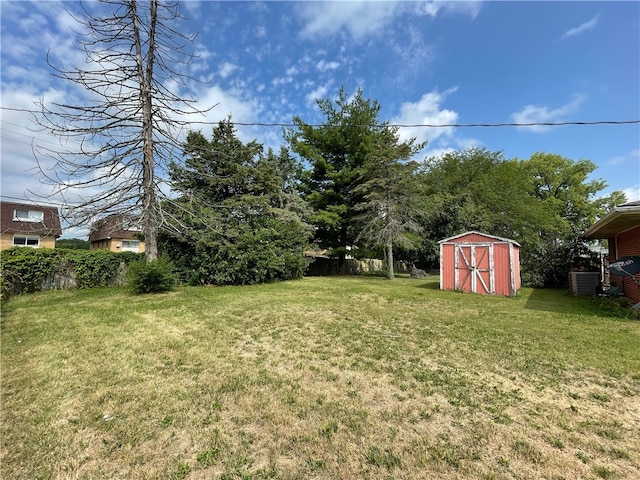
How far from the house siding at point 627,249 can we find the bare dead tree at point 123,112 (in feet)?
46.5

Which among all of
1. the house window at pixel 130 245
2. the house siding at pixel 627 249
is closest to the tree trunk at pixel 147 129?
the house siding at pixel 627 249

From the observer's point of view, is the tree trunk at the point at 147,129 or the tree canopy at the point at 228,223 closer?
the tree trunk at the point at 147,129

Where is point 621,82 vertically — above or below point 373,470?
above

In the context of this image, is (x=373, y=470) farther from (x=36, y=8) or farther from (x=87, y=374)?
(x=36, y=8)

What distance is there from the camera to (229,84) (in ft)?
32.9

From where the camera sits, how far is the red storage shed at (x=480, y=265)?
10.9 m

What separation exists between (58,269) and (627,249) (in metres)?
19.6

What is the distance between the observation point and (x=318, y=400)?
302cm

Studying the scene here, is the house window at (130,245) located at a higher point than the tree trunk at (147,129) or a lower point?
lower

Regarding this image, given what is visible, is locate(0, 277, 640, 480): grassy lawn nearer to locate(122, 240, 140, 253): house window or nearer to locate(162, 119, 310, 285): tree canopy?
locate(162, 119, 310, 285): tree canopy

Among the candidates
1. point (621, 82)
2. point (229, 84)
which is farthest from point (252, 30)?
point (621, 82)

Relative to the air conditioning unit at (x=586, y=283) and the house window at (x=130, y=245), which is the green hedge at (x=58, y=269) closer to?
the air conditioning unit at (x=586, y=283)

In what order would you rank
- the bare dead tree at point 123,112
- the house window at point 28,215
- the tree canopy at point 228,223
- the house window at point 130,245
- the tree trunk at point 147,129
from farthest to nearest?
1. the house window at point 130,245
2. the house window at point 28,215
3. the tree canopy at point 228,223
4. the tree trunk at point 147,129
5. the bare dead tree at point 123,112

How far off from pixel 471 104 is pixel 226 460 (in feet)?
37.3
